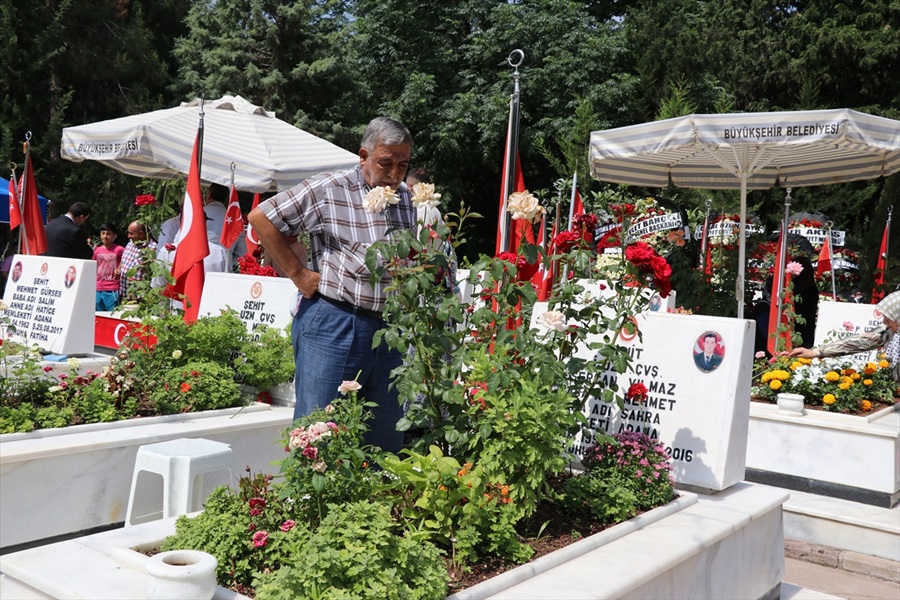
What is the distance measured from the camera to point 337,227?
11.0 ft

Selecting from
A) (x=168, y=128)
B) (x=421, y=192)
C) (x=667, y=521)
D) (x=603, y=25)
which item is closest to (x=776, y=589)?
(x=667, y=521)

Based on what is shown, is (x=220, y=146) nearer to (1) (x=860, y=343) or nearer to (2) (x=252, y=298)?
(2) (x=252, y=298)

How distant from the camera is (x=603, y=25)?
2150cm

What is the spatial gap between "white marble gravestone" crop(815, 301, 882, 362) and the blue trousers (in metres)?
5.71

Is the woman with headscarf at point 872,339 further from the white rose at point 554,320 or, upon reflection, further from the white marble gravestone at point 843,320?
the white rose at point 554,320

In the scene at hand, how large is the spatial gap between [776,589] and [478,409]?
6.65ft

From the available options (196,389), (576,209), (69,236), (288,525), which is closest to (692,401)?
(288,525)

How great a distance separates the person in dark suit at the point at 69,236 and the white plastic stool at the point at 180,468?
587 cm

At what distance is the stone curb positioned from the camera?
16.1 feet

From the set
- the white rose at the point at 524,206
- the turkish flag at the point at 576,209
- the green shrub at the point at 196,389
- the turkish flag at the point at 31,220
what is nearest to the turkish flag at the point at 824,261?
the turkish flag at the point at 576,209

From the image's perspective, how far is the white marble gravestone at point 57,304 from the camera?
20.3ft

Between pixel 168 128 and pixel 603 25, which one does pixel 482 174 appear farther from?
pixel 168 128

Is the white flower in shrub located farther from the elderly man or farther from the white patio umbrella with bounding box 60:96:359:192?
the white patio umbrella with bounding box 60:96:359:192

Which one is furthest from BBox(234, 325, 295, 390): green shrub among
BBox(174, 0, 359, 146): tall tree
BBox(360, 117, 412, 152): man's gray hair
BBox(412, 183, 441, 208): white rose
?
BBox(174, 0, 359, 146): tall tree
